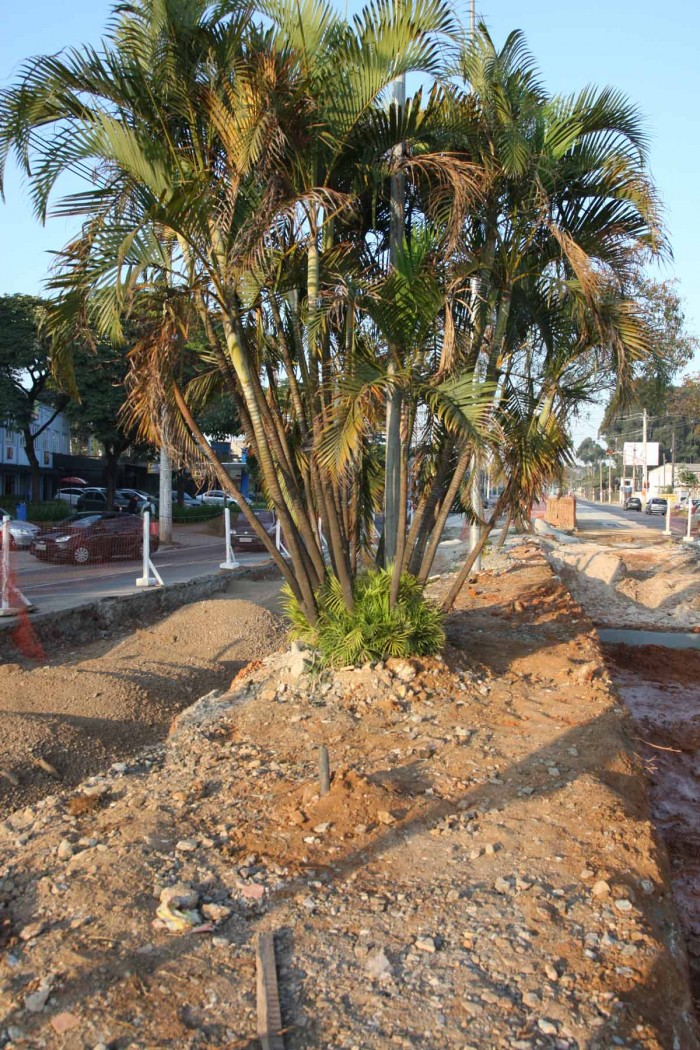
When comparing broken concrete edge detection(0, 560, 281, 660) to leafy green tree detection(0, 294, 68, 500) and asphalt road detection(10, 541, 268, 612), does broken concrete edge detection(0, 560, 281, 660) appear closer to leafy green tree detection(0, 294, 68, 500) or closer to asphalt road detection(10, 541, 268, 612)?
asphalt road detection(10, 541, 268, 612)

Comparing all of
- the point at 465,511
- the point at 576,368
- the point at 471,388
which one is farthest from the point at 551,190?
the point at 465,511

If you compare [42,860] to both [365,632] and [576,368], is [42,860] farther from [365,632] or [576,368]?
[576,368]

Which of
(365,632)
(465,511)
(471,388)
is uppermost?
(471,388)

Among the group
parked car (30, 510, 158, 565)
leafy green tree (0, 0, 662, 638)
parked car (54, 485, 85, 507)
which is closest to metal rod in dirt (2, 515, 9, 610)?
leafy green tree (0, 0, 662, 638)

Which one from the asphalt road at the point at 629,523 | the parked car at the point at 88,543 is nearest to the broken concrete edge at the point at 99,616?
the parked car at the point at 88,543

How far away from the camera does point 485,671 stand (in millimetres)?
8016

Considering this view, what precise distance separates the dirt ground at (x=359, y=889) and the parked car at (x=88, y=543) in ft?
45.8

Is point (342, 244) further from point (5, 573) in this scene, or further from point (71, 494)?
point (71, 494)

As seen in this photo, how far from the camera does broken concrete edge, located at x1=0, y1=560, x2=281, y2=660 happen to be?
1216 cm

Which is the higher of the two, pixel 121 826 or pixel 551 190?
pixel 551 190

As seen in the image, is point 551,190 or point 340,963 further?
point 551,190

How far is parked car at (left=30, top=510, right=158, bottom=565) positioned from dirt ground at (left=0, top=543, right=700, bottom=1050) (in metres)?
14.0

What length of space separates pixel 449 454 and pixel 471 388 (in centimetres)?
124

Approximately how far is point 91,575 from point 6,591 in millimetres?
5762
